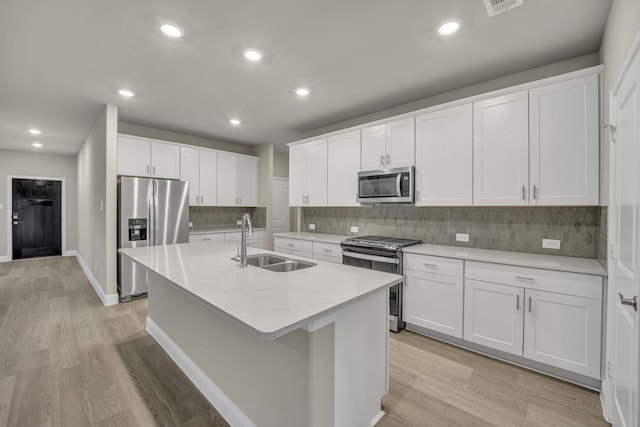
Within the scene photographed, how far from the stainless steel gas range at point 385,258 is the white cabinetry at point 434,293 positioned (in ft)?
0.26

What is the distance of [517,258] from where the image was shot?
2465 millimetres

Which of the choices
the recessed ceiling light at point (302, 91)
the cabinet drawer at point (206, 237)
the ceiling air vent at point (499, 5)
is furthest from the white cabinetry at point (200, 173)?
the ceiling air vent at point (499, 5)

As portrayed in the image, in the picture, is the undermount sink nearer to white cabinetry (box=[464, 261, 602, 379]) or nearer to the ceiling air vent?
white cabinetry (box=[464, 261, 602, 379])

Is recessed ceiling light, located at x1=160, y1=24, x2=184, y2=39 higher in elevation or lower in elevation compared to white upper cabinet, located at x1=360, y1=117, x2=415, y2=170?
higher

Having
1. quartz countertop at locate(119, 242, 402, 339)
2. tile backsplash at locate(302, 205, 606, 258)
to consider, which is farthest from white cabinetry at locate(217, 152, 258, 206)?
quartz countertop at locate(119, 242, 402, 339)

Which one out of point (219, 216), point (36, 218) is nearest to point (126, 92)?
point (219, 216)

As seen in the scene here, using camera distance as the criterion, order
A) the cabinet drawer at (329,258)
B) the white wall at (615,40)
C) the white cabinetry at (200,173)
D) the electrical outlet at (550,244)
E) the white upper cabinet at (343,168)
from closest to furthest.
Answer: the white wall at (615,40)
the electrical outlet at (550,244)
the cabinet drawer at (329,258)
the white upper cabinet at (343,168)
the white cabinetry at (200,173)

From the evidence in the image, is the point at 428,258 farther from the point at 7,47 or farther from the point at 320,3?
the point at 7,47

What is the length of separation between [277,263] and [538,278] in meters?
2.03

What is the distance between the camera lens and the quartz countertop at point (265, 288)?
3.63ft

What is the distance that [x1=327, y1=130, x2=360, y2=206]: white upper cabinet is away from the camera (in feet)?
12.4

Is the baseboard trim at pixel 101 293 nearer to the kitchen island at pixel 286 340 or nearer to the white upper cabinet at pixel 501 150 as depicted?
the kitchen island at pixel 286 340

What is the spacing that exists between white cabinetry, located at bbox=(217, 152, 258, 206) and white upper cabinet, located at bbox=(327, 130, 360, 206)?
7.23 feet

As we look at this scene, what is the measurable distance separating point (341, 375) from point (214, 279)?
0.87 meters
